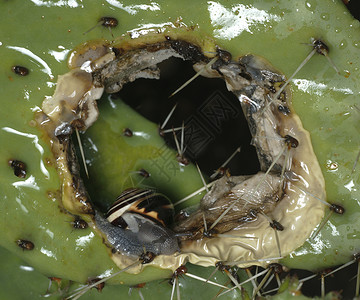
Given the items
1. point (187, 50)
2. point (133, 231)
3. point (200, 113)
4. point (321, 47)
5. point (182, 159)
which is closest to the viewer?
point (321, 47)

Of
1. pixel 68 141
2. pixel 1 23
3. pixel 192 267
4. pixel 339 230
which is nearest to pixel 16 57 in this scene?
pixel 1 23

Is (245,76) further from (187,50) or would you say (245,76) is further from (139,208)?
(139,208)

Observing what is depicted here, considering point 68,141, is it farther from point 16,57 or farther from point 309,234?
point 309,234

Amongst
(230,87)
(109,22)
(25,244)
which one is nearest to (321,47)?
(230,87)

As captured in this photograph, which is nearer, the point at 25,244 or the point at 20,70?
the point at 20,70

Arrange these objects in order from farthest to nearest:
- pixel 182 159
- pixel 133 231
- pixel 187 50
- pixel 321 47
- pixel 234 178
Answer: pixel 182 159 < pixel 234 178 < pixel 133 231 < pixel 187 50 < pixel 321 47

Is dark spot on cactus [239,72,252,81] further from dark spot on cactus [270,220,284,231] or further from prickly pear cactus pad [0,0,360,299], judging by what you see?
dark spot on cactus [270,220,284,231]

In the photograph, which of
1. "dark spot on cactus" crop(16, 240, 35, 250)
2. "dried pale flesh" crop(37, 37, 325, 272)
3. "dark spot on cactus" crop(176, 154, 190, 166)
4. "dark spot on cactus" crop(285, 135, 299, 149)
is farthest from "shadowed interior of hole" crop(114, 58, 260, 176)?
"dark spot on cactus" crop(16, 240, 35, 250)
